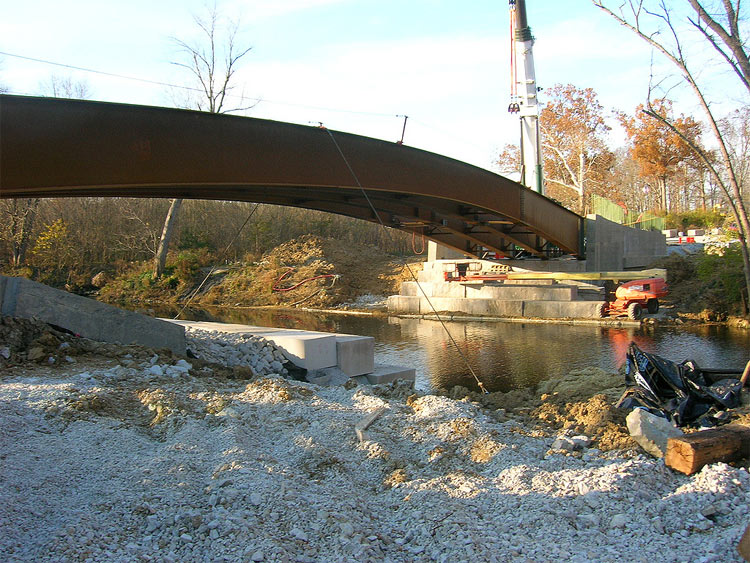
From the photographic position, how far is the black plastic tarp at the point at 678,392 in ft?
21.3

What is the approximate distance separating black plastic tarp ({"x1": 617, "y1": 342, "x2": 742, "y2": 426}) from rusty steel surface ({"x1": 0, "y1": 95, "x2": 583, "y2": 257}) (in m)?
4.10

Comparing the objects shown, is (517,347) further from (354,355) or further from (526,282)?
(526,282)

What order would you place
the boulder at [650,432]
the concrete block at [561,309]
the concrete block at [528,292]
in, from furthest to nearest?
1. the concrete block at [528,292]
2. the concrete block at [561,309]
3. the boulder at [650,432]

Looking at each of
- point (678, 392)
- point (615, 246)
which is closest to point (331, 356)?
point (678, 392)

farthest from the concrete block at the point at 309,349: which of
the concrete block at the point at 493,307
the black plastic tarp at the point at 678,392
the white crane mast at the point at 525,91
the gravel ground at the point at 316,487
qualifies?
the white crane mast at the point at 525,91

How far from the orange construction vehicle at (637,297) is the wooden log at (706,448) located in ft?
45.3

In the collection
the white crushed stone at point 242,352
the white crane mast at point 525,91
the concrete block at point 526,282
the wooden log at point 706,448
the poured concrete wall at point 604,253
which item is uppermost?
the white crane mast at point 525,91

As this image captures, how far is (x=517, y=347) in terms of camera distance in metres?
14.9

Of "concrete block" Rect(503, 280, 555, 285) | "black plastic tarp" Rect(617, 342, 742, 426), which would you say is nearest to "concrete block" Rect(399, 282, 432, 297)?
"concrete block" Rect(503, 280, 555, 285)

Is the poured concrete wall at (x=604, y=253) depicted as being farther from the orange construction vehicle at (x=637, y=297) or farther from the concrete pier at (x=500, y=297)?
the orange construction vehicle at (x=637, y=297)

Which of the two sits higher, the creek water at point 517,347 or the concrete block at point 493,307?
the concrete block at point 493,307

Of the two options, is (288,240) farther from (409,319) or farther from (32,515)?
(32,515)

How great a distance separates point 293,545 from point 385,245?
30661 mm

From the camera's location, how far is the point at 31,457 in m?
4.80
